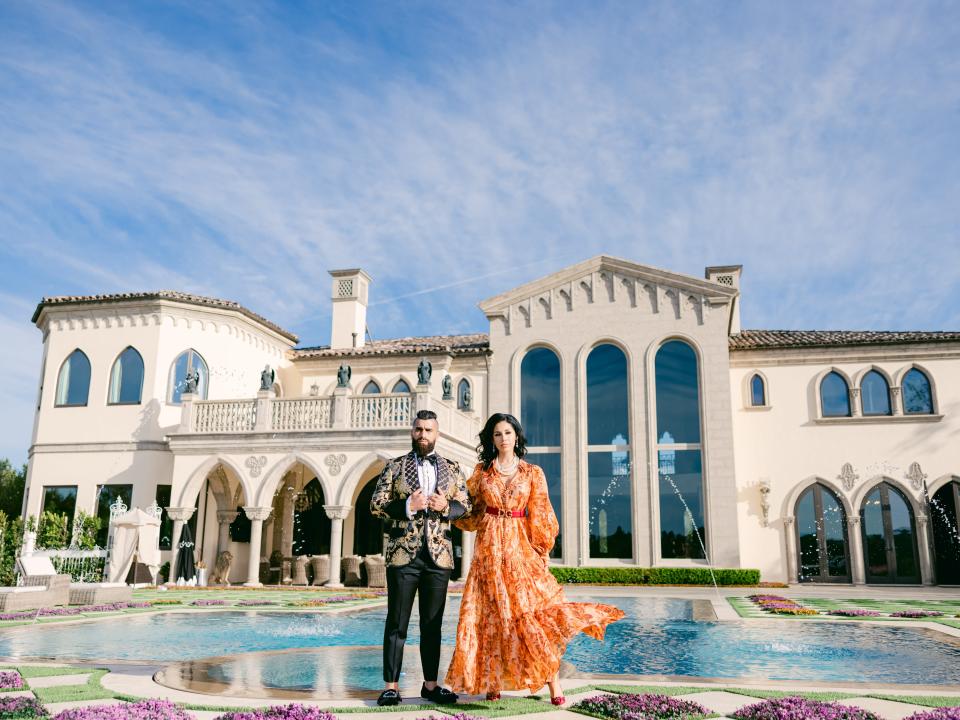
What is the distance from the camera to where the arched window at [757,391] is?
26688mm

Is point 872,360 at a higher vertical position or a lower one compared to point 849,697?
higher

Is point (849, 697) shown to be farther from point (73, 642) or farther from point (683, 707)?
point (73, 642)

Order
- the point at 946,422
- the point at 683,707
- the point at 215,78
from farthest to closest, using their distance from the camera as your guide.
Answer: the point at 946,422 < the point at 215,78 < the point at 683,707

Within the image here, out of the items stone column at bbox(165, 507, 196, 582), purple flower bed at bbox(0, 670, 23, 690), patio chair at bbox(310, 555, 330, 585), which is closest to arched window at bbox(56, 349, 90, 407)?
stone column at bbox(165, 507, 196, 582)

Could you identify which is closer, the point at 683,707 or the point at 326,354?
the point at 683,707

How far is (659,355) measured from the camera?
27062 mm

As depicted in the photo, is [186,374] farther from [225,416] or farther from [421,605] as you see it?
[421,605]

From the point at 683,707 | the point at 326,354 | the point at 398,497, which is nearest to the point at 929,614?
the point at 683,707

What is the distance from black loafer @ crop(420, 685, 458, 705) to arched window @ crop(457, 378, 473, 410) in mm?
21131

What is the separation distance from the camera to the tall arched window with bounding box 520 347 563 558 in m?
27.3

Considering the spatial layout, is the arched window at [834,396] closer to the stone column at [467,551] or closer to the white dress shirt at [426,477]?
the stone column at [467,551]

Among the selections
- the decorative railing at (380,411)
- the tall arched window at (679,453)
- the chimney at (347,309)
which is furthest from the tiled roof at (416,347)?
the tall arched window at (679,453)

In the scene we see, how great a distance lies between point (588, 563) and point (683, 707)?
21625 mm

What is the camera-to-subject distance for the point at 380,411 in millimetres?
22812
